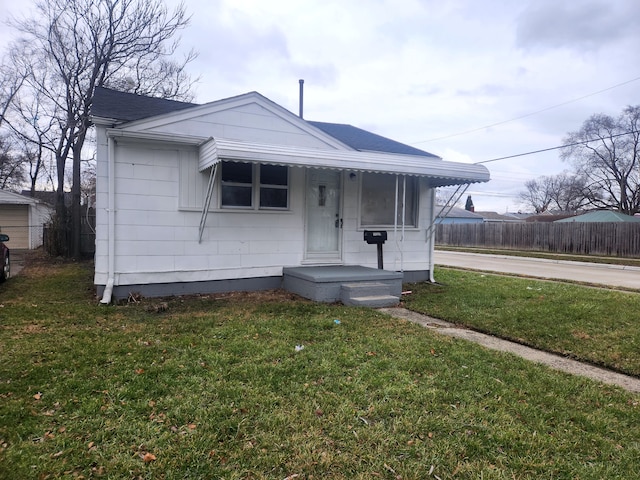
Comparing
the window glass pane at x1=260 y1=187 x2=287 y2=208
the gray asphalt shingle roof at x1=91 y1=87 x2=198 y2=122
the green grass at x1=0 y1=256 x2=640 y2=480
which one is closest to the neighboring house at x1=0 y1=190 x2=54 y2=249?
the gray asphalt shingle roof at x1=91 y1=87 x2=198 y2=122

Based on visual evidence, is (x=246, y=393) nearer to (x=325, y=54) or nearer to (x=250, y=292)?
(x=250, y=292)

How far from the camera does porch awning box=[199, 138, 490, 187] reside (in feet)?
20.7

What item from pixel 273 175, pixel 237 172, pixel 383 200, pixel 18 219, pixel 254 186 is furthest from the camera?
pixel 18 219

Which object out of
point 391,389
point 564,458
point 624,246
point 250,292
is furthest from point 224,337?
point 624,246

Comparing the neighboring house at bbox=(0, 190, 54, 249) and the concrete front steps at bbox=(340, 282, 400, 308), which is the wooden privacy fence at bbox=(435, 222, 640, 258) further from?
the neighboring house at bbox=(0, 190, 54, 249)

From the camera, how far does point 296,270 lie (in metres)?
7.86

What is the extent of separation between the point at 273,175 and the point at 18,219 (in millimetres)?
16379

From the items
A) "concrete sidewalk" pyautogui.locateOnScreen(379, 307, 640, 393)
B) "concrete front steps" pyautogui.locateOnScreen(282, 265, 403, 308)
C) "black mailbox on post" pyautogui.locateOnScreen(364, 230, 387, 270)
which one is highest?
"black mailbox on post" pyautogui.locateOnScreen(364, 230, 387, 270)

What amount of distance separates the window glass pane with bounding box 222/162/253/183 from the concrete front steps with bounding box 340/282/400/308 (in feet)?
9.23

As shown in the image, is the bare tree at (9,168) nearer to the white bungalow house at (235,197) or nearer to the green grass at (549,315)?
the white bungalow house at (235,197)

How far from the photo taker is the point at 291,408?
119 inches

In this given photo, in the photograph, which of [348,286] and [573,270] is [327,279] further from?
[573,270]

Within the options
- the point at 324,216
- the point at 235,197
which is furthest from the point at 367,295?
the point at 235,197

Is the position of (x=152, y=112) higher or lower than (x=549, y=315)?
higher
